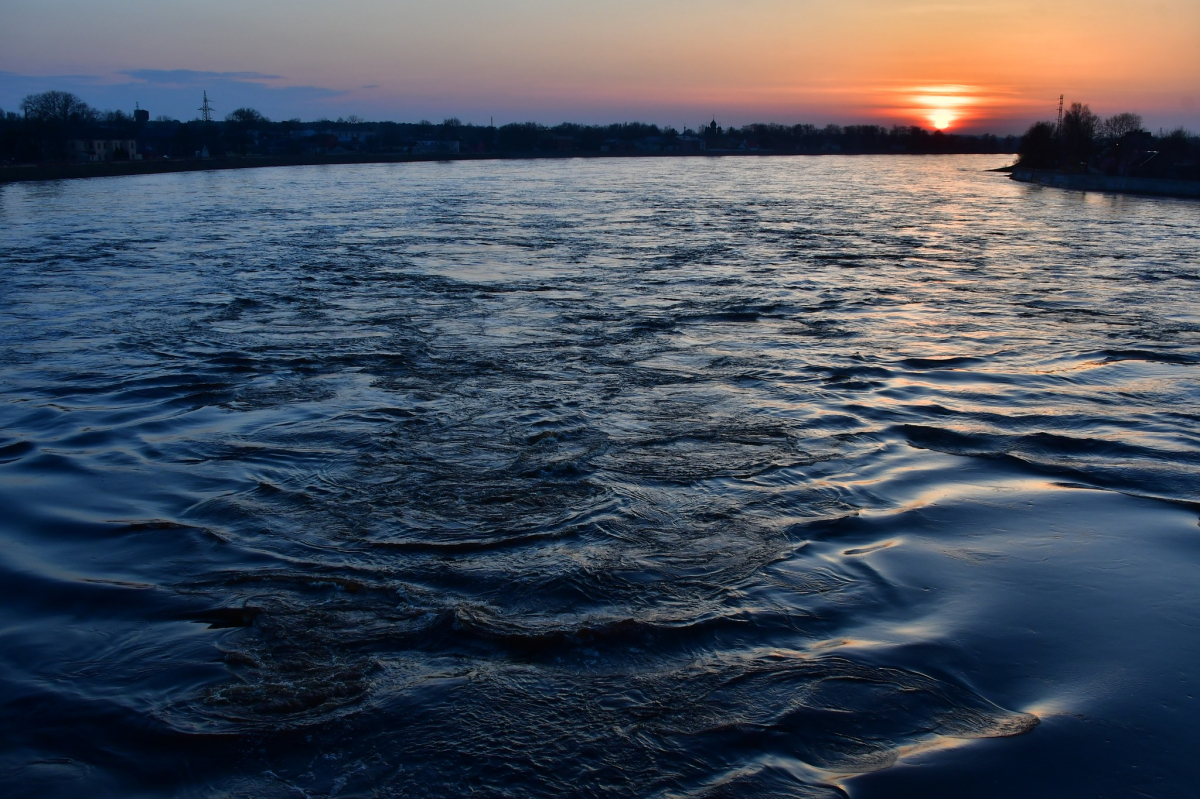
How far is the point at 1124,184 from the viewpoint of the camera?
4881 centimetres

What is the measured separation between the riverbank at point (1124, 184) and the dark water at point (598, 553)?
40656 millimetres

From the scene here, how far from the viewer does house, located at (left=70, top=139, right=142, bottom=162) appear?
274 feet

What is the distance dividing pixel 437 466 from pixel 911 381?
462 centimetres

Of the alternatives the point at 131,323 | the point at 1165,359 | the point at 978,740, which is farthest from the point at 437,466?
the point at 1165,359

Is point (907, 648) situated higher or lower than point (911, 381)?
lower

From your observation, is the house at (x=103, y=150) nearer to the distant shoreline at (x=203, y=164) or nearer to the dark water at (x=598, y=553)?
the distant shoreline at (x=203, y=164)

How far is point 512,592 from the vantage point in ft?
13.7

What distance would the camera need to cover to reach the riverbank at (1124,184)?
44438 millimetres

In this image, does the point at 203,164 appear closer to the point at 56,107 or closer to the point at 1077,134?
the point at 56,107

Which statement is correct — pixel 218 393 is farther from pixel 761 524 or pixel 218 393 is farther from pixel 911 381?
pixel 911 381

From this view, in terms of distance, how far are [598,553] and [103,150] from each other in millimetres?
110035

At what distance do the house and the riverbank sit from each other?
7547 centimetres

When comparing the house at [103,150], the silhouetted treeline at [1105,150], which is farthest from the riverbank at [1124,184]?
the house at [103,150]

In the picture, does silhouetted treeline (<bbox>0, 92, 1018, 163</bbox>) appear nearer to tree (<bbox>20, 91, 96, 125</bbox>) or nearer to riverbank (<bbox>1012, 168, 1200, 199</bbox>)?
tree (<bbox>20, 91, 96, 125</bbox>)
